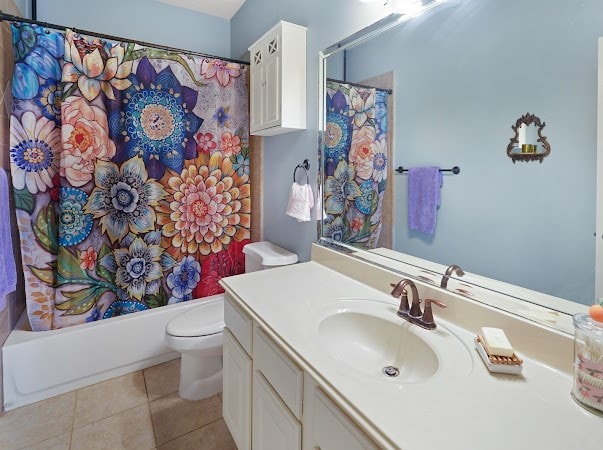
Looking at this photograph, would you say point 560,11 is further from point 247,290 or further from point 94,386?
point 94,386

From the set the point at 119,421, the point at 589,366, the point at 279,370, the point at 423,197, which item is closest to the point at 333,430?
the point at 279,370

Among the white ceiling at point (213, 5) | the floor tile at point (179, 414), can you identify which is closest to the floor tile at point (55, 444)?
the floor tile at point (179, 414)

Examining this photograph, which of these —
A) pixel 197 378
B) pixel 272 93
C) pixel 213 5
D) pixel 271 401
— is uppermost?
pixel 213 5

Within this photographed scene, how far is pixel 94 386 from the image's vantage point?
5.96 feet

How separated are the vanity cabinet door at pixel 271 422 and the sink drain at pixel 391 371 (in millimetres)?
296

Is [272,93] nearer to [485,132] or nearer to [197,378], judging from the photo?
[485,132]

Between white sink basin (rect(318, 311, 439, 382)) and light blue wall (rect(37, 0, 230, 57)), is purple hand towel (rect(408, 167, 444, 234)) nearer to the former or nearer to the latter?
white sink basin (rect(318, 311, 439, 382))

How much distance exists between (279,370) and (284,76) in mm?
1414

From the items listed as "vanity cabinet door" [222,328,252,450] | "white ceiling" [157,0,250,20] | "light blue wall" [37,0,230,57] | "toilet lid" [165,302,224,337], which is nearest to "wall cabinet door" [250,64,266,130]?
"white ceiling" [157,0,250,20]

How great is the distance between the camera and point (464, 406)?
61 centimetres

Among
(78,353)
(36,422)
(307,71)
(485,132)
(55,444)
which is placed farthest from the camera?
(78,353)

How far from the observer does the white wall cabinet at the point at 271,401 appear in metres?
0.68

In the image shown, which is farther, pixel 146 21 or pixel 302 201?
pixel 146 21

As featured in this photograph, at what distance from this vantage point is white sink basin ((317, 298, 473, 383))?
81cm
